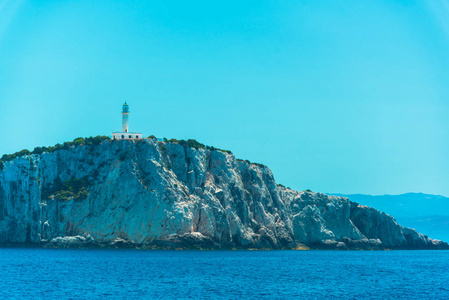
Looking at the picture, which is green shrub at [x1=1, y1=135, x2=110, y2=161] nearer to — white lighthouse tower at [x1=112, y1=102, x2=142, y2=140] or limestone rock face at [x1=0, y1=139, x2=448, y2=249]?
limestone rock face at [x1=0, y1=139, x2=448, y2=249]

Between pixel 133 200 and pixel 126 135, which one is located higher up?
pixel 126 135

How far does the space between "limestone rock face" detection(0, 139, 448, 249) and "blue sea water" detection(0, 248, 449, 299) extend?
6757 millimetres

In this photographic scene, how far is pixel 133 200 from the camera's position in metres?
109

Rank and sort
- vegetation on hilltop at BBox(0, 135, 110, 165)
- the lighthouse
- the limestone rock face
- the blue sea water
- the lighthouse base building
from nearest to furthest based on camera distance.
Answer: the blue sea water < the limestone rock face < vegetation on hilltop at BBox(0, 135, 110, 165) < the lighthouse base building < the lighthouse

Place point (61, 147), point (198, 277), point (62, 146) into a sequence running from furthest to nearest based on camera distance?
point (62, 146), point (61, 147), point (198, 277)

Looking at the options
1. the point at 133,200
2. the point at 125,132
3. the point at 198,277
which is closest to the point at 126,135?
the point at 125,132

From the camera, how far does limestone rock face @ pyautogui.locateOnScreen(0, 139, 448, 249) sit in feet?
356

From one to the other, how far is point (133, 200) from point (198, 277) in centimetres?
4018

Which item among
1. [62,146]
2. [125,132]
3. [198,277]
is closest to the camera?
[198,277]

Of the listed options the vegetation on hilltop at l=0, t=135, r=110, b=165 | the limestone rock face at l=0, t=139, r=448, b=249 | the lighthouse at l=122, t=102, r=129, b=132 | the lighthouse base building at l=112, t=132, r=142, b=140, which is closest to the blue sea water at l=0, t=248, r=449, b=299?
the limestone rock face at l=0, t=139, r=448, b=249

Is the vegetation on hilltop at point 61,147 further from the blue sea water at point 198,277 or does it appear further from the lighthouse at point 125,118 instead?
the blue sea water at point 198,277

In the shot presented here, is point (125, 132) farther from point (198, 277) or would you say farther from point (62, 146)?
point (198, 277)

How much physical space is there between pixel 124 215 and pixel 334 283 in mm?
48604

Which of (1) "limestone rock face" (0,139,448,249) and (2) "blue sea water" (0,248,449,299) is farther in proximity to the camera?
(1) "limestone rock face" (0,139,448,249)
